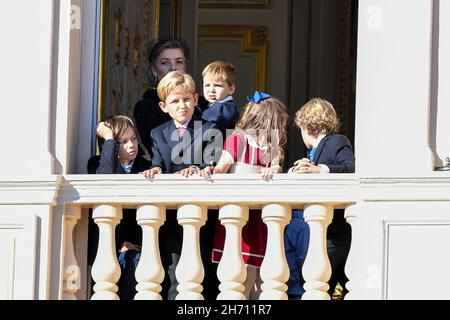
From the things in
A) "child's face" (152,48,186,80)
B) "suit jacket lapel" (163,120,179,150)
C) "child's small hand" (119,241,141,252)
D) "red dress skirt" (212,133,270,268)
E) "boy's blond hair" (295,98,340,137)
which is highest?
"child's face" (152,48,186,80)

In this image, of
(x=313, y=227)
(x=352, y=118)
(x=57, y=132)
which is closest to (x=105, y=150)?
(x=57, y=132)

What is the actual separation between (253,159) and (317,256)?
2.00ft

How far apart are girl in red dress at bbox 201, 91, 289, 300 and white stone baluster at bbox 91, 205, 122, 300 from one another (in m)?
0.47

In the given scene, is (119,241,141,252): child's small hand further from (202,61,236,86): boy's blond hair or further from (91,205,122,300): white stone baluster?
(202,61,236,86): boy's blond hair

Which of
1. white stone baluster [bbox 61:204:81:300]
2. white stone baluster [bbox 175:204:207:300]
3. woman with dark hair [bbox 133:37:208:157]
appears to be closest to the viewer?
white stone baluster [bbox 175:204:207:300]

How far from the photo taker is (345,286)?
10.4 metres

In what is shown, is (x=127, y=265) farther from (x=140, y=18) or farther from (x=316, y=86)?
(x=316, y=86)

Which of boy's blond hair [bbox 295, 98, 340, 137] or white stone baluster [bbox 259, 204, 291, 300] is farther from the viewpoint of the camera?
boy's blond hair [bbox 295, 98, 340, 137]

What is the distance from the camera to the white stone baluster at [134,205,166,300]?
1024cm

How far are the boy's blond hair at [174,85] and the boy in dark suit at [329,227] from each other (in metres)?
0.62

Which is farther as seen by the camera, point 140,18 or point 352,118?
point 352,118

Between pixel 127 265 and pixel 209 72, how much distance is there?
1.08m

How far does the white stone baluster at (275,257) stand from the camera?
10.1 metres

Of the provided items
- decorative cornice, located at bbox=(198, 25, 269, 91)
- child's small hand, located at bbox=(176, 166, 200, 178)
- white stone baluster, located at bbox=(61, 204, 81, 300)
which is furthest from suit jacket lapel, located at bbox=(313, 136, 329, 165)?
decorative cornice, located at bbox=(198, 25, 269, 91)
